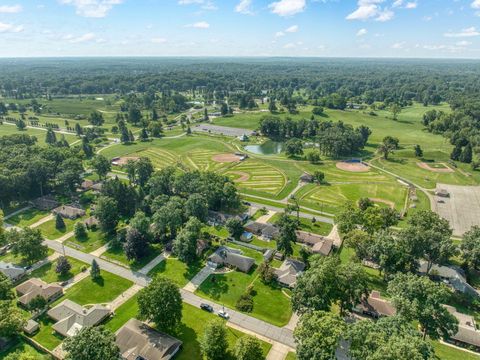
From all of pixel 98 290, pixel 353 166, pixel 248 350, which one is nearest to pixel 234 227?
pixel 98 290

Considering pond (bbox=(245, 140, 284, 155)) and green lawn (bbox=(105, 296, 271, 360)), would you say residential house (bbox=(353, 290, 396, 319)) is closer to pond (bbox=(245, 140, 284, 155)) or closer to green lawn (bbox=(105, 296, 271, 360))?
green lawn (bbox=(105, 296, 271, 360))

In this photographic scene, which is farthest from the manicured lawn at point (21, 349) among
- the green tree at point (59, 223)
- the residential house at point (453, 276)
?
the residential house at point (453, 276)

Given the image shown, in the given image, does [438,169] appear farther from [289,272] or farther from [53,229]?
[53,229]

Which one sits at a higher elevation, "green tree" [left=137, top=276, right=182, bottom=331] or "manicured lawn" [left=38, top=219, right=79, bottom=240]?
"green tree" [left=137, top=276, right=182, bottom=331]

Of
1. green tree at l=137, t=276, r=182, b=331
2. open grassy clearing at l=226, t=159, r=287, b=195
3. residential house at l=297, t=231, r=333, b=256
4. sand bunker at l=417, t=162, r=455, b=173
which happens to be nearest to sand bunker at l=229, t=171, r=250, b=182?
open grassy clearing at l=226, t=159, r=287, b=195

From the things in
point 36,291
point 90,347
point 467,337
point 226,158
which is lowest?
point 226,158

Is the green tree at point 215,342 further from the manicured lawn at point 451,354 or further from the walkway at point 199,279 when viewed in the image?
the manicured lawn at point 451,354

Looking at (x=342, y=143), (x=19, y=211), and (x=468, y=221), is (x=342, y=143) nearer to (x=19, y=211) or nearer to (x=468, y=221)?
(x=468, y=221)
